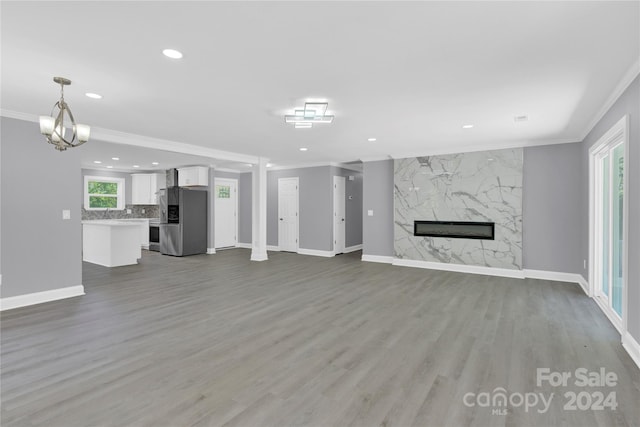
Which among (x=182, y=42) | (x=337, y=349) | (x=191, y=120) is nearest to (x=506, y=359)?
(x=337, y=349)

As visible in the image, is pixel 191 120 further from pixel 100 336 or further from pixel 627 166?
pixel 627 166

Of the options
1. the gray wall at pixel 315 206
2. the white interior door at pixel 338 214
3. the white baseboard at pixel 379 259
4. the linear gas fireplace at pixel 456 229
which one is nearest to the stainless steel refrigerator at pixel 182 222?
the gray wall at pixel 315 206

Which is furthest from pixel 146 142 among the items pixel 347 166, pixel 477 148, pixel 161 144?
pixel 477 148

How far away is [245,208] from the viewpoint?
10.3 metres

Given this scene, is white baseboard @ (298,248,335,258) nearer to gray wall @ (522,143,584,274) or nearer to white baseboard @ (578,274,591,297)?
gray wall @ (522,143,584,274)

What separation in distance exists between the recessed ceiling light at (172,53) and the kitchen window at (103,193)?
8857 mm

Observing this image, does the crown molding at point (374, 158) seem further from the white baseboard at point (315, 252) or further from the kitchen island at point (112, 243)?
the kitchen island at point (112, 243)

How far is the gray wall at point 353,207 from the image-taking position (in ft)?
30.5

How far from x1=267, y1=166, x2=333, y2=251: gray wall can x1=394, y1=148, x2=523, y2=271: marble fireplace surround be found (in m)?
1.99

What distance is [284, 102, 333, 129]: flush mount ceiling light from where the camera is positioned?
12.1 feet

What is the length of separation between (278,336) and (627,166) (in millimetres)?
3772

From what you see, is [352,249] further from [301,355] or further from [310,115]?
[301,355]

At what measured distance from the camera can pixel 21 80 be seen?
3047 millimetres

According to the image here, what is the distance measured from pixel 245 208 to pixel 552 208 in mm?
8069
